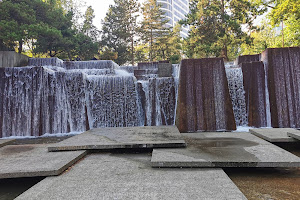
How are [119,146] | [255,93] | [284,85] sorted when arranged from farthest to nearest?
[255,93], [284,85], [119,146]

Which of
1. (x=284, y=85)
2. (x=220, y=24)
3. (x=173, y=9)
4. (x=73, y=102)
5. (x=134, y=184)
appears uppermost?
(x=173, y=9)

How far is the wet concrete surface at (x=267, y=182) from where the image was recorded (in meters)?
2.25

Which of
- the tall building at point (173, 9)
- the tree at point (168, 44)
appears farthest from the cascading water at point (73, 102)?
the tall building at point (173, 9)

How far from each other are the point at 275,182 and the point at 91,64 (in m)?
18.0

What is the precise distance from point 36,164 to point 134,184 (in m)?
1.81

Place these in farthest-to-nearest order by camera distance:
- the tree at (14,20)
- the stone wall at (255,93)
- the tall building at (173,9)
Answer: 1. the tall building at (173,9)
2. the tree at (14,20)
3. the stone wall at (255,93)

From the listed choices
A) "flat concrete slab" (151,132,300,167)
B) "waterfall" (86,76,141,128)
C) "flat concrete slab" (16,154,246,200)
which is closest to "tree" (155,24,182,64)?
"waterfall" (86,76,141,128)

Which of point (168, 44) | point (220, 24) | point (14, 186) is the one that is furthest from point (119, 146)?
point (168, 44)

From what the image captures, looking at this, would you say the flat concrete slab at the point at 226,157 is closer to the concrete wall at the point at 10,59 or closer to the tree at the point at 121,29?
the concrete wall at the point at 10,59

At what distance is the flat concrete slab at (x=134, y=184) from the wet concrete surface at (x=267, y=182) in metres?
0.33

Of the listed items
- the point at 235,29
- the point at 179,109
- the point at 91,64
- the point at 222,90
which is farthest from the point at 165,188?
the point at 235,29

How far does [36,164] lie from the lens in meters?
3.00

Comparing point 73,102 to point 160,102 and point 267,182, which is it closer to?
point 160,102

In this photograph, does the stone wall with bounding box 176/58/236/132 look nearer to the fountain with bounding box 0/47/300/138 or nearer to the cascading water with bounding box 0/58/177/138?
the fountain with bounding box 0/47/300/138
